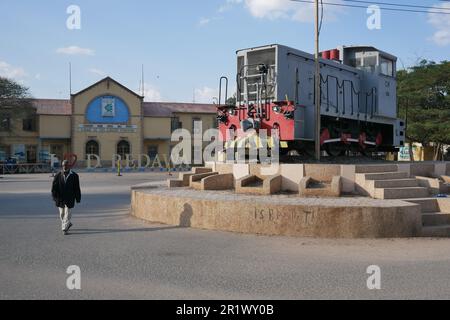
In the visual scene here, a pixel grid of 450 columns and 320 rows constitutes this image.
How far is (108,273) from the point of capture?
20.0 ft

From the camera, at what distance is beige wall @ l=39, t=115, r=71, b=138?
45.5 meters

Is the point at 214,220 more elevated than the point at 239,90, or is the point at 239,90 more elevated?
the point at 239,90

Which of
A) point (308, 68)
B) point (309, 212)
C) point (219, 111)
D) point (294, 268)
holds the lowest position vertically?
point (294, 268)

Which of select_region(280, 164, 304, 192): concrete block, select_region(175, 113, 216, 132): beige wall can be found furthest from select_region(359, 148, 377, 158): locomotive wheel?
select_region(175, 113, 216, 132): beige wall

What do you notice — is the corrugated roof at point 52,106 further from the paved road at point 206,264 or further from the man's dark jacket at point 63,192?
the man's dark jacket at point 63,192

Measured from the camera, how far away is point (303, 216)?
844 centimetres

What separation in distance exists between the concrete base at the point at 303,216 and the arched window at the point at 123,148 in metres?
38.9

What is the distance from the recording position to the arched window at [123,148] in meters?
47.4

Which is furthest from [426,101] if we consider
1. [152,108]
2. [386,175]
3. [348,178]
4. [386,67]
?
[152,108]

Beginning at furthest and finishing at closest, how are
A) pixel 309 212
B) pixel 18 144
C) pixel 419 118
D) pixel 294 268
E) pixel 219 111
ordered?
pixel 18 144 → pixel 419 118 → pixel 219 111 → pixel 309 212 → pixel 294 268

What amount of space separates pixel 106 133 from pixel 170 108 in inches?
318

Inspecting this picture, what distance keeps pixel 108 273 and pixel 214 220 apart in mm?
3399
